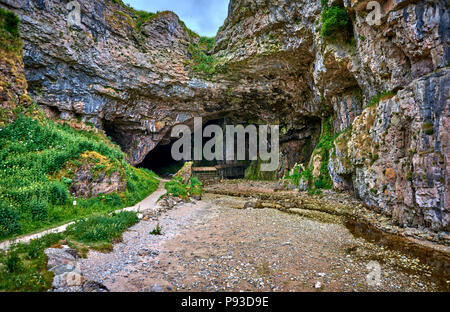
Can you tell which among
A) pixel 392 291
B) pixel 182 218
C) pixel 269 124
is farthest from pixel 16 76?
pixel 269 124

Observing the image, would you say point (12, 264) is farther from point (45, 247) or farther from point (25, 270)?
point (45, 247)

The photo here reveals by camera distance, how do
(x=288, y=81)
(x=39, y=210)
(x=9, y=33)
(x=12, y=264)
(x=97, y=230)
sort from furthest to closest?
1. (x=288, y=81)
2. (x=9, y=33)
3. (x=39, y=210)
4. (x=97, y=230)
5. (x=12, y=264)

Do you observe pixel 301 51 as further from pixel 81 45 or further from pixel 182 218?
pixel 81 45

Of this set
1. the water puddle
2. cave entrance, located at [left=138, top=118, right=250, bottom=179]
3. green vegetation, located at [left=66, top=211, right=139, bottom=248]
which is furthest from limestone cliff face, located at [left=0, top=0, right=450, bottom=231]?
green vegetation, located at [left=66, top=211, right=139, bottom=248]

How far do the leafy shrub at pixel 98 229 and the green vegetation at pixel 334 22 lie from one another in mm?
24297

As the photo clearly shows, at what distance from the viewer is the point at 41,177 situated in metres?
13.2

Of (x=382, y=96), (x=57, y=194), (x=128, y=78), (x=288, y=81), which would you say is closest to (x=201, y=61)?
(x=128, y=78)

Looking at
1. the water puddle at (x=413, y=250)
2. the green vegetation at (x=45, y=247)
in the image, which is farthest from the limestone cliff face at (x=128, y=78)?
the green vegetation at (x=45, y=247)

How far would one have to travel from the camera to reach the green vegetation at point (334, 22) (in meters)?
20.4

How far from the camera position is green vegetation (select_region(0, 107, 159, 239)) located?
10.4 meters

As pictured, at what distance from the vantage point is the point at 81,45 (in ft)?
90.4

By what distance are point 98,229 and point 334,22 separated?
82.1 feet

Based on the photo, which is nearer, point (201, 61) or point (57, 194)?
point (57, 194)

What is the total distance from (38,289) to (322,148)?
29.1 metres
